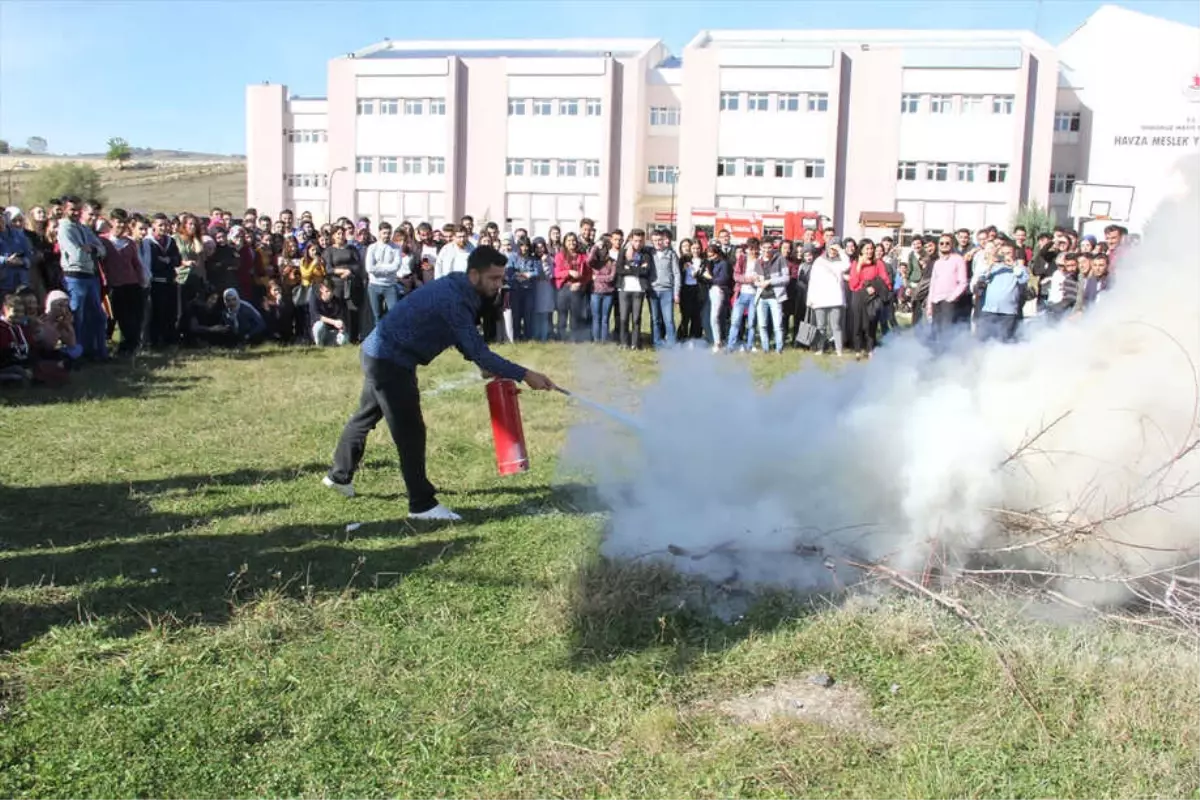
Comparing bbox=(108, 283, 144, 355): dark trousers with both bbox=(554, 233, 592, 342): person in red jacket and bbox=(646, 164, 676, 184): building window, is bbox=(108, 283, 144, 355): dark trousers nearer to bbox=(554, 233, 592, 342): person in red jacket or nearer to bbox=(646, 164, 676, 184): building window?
bbox=(554, 233, 592, 342): person in red jacket

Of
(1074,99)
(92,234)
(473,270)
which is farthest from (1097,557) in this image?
(1074,99)

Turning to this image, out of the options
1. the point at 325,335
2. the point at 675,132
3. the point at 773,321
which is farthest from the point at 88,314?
the point at 675,132

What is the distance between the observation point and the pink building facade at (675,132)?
53.6 metres

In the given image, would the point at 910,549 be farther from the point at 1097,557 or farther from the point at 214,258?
the point at 214,258

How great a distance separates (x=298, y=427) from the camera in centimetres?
892

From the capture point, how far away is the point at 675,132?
60.6 meters

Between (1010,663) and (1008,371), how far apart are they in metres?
1.60

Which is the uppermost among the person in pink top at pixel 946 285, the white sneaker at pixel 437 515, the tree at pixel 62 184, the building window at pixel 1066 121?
the building window at pixel 1066 121

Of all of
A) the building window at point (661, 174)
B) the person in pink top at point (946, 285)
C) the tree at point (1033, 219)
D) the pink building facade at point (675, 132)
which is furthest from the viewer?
the building window at point (661, 174)

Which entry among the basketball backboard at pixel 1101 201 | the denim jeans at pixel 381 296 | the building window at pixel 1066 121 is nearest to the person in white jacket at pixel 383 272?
the denim jeans at pixel 381 296

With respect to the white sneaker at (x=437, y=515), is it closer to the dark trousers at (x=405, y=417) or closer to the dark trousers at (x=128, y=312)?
the dark trousers at (x=405, y=417)

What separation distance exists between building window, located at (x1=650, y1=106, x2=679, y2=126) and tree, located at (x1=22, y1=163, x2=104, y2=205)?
115ft

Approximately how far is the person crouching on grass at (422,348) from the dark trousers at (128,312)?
25.0 feet

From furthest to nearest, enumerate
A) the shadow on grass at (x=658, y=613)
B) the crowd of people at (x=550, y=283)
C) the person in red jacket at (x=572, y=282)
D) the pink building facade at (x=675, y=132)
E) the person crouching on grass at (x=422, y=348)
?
the pink building facade at (x=675, y=132)
the person in red jacket at (x=572, y=282)
the crowd of people at (x=550, y=283)
the person crouching on grass at (x=422, y=348)
the shadow on grass at (x=658, y=613)
